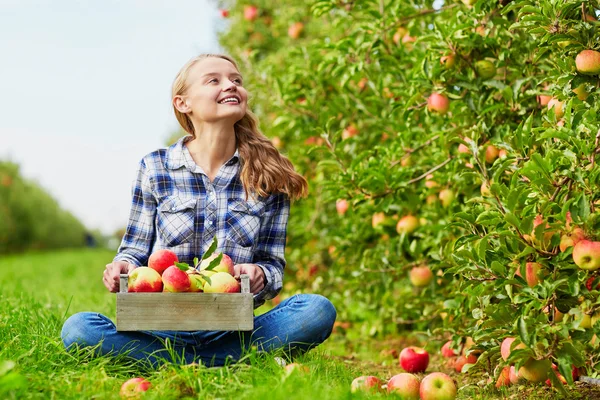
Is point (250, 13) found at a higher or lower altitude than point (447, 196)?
higher

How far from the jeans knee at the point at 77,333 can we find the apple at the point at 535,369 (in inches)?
57.0

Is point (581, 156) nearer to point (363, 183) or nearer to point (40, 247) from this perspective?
point (363, 183)

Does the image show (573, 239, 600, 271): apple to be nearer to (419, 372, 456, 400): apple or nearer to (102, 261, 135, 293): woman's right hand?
(419, 372, 456, 400): apple

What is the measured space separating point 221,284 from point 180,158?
0.67 meters

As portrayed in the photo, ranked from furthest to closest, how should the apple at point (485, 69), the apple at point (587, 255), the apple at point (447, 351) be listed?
the apple at point (447, 351), the apple at point (485, 69), the apple at point (587, 255)

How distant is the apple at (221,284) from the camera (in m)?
2.26

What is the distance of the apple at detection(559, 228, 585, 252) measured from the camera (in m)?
2.22

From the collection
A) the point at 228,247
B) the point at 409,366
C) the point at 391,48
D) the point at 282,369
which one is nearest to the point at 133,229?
the point at 228,247

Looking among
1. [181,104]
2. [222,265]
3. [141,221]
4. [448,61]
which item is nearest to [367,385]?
[222,265]

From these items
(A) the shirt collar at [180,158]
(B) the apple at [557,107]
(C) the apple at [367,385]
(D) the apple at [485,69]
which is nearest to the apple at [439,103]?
(D) the apple at [485,69]

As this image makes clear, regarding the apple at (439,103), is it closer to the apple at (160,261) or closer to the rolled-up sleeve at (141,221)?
the rolled-up sleeve at (141,221)

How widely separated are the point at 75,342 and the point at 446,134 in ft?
5.66

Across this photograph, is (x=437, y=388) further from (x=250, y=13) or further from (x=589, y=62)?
(x=250, y=13)

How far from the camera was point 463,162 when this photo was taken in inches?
118
